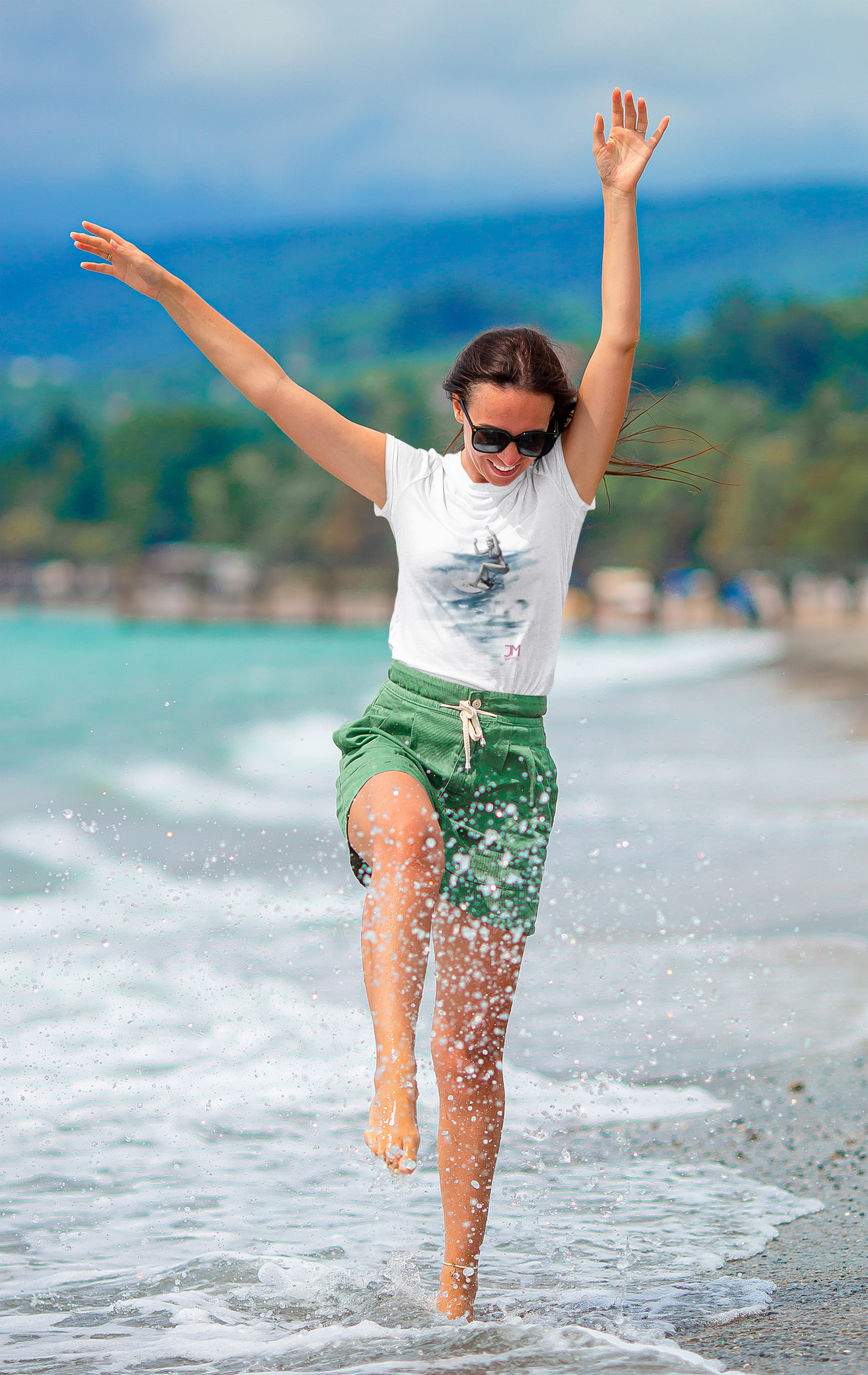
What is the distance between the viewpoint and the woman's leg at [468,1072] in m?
3.02

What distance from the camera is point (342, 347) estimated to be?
651 feet

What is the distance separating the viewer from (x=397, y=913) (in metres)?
2.81

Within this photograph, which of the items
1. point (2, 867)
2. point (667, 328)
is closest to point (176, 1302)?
point (2, 867)

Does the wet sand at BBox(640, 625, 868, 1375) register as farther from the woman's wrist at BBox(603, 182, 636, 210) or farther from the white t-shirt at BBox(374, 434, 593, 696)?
the woman's wrist at BBox(603, 182, 636, 210)

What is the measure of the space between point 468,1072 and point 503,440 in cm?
133

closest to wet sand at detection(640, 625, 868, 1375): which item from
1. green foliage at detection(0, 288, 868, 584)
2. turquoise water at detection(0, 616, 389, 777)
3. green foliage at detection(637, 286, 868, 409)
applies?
turquoise water at detection(0, 616, 389, 777)

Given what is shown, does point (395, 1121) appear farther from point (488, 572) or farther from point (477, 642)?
point (488, 572)

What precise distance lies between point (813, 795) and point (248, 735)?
1336cm

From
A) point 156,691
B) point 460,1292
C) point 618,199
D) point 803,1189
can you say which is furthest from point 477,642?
point 156,691

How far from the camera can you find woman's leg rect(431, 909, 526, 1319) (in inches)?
119

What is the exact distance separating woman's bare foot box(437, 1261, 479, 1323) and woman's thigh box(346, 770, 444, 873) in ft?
3.04

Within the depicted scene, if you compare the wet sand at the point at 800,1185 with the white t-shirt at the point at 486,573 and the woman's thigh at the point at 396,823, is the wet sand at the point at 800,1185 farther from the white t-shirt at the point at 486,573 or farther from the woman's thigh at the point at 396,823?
the white t-shirt at the point at 486,573

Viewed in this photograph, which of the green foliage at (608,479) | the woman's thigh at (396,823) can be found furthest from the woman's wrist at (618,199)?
the green foliage at (608,479)

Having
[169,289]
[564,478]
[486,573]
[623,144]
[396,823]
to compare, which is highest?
[623,144]
